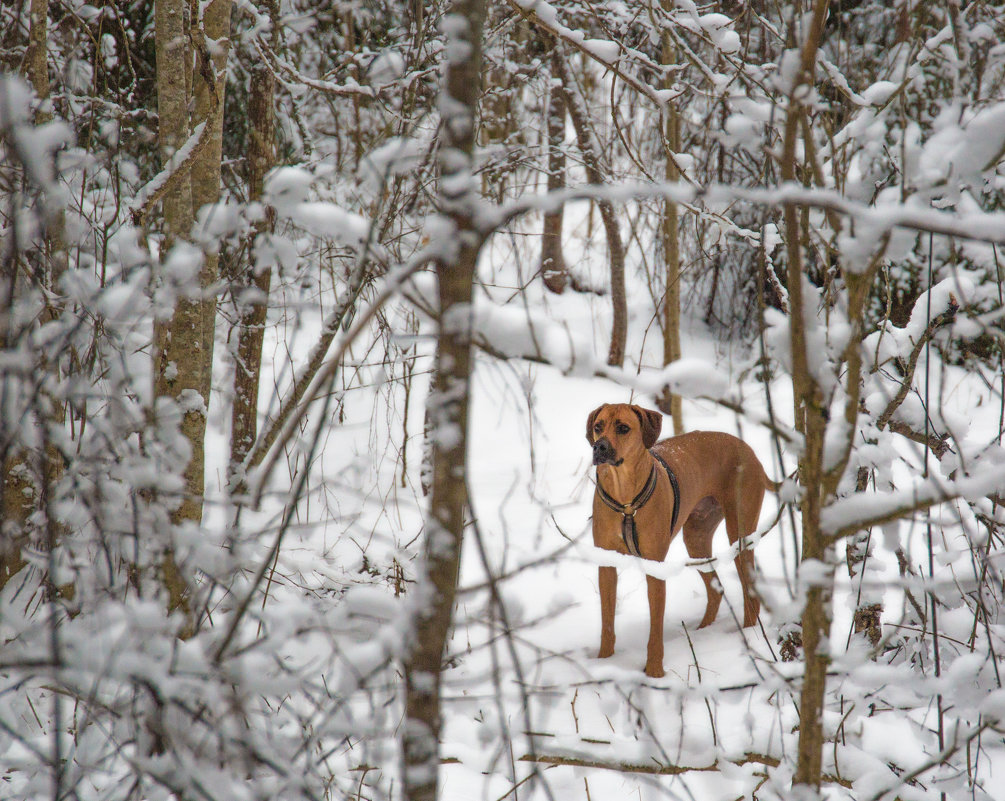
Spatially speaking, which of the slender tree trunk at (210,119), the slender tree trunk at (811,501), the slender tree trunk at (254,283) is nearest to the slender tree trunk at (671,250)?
the slender tree trunk at (254,283)

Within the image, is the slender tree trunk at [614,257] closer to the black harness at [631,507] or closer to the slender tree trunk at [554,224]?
the slender tree trunk at [554,224]

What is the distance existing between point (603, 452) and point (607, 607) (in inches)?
26.5

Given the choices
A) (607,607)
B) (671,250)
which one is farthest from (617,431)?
(671,250)

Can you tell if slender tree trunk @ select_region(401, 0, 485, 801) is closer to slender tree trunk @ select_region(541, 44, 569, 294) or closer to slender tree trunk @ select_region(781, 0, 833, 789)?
slender tree trunk @ select_region(781, 0, 833, 789)

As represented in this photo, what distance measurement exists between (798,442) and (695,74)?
17.5ft

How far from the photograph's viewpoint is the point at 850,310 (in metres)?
0.96

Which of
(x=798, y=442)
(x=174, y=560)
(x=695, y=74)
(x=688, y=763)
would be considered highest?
(x=695, y=74)

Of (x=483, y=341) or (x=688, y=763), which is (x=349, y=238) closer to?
(x=483, y=341)

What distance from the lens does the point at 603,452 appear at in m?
2.57

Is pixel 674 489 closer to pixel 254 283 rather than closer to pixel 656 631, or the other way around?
pixel 656 631

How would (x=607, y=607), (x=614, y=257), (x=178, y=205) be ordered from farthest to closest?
(x=614, y=257) < (x=607, y=607) < (x=178, y=205)

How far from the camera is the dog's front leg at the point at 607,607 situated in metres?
2.87

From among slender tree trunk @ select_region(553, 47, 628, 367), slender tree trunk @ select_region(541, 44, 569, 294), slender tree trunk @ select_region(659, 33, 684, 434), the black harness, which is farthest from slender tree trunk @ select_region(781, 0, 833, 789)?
slender tree trunk @ select_region(541, 44, 569, 294)

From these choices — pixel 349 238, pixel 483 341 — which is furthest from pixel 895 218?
pixel 349 238
